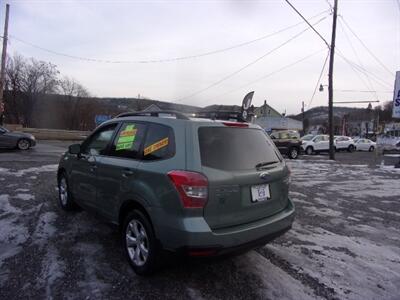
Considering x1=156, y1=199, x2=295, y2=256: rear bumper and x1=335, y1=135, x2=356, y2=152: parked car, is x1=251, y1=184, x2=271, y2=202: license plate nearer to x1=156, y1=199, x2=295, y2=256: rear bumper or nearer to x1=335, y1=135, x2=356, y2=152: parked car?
x1=156, y1=199, x2=295, y2=256: rear bumper

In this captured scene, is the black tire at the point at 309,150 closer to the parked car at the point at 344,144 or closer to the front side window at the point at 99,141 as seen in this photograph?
the parked car at the point at 344,144

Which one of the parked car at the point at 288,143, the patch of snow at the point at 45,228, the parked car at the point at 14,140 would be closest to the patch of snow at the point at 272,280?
the patch of snow at the point at 45,228

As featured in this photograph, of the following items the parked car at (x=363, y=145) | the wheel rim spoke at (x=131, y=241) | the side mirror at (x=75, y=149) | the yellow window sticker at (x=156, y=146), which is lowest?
the parked car at (x=363, y=145)

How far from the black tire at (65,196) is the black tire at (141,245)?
214 centimetres

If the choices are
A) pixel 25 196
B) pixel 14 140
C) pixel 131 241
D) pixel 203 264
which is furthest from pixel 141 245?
pixel 14 140

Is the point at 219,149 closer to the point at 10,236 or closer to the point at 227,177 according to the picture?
the point at 227,177

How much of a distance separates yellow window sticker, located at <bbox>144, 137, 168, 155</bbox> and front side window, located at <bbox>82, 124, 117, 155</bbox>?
103cm

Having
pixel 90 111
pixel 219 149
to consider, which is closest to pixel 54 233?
pixel 219 149

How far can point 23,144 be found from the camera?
1859 centimetres

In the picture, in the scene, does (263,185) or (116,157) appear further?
(116,157)

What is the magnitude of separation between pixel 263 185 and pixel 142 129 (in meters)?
1.48

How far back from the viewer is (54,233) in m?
5.02

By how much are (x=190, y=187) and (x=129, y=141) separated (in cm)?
126

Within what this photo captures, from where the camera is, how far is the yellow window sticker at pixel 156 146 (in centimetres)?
372
